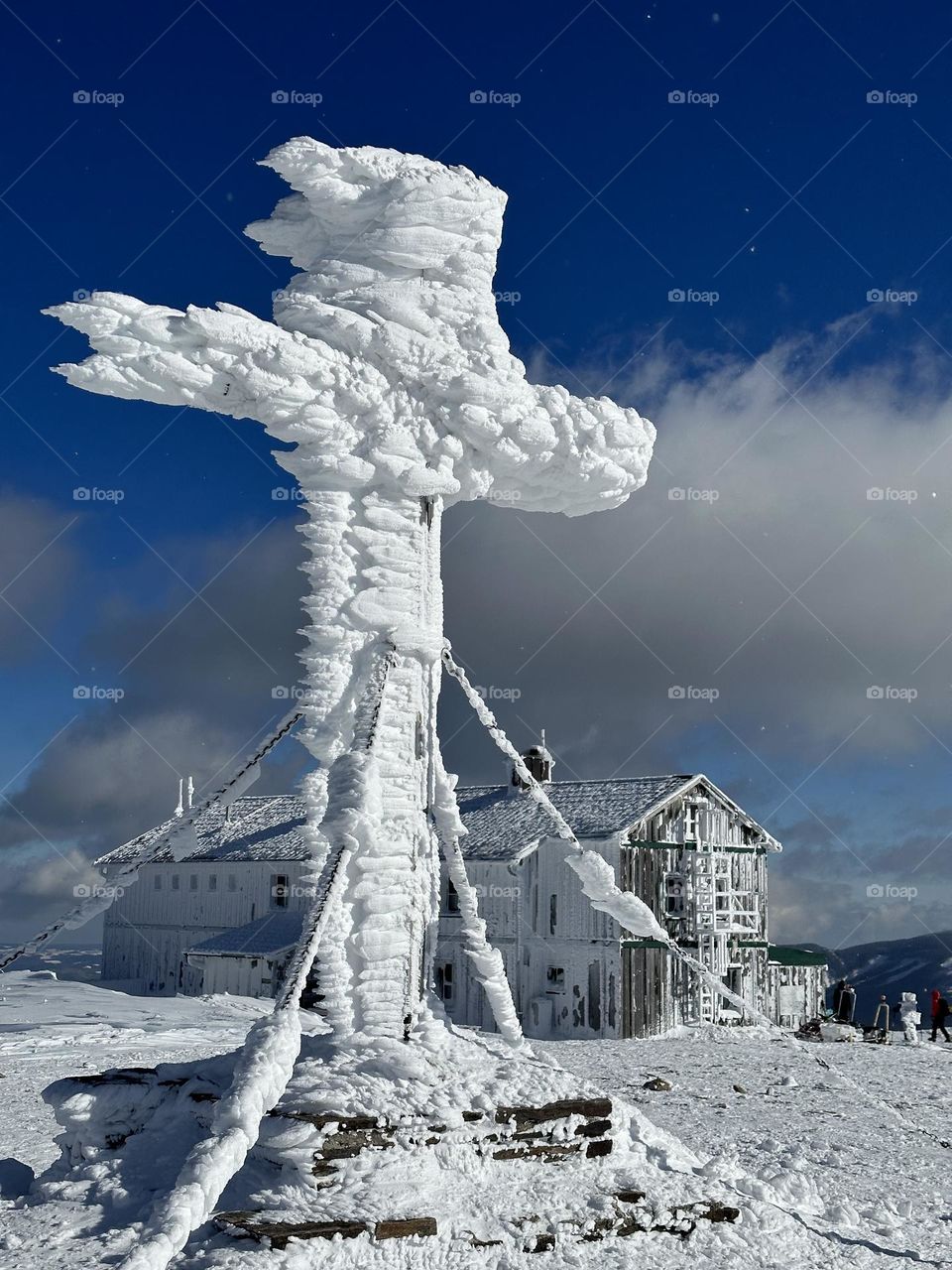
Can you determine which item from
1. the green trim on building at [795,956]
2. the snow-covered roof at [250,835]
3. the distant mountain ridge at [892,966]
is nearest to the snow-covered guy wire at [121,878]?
the snow-covered roof at [250,835]

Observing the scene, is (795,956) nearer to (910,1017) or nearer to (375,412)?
(910,1017)

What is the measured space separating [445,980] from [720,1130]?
650 inches

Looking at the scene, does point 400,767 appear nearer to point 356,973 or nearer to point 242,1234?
point 356,973

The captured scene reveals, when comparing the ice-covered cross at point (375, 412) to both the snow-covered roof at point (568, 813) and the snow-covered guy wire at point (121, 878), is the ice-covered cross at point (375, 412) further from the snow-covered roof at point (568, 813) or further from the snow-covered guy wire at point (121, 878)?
the snow-covered roof at point (568, 813)

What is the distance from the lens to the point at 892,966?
74688mm

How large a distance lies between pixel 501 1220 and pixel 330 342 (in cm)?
520

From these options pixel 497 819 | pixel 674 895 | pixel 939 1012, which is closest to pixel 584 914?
pixel 674 895

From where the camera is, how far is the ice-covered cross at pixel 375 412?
21.9 ft

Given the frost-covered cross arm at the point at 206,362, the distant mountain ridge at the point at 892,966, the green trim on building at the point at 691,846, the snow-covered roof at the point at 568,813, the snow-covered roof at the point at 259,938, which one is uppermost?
the frost-covered cross arm at the point at 206,362

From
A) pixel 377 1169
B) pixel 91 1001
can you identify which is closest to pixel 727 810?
pixel 91 1001

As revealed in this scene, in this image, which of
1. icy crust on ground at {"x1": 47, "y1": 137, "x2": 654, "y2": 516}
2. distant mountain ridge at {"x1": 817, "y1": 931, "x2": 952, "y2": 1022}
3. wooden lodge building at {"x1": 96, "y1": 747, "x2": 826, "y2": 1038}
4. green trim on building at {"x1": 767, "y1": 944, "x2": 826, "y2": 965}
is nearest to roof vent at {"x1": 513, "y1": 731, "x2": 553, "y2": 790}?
wooden lodge building at {"x1": 96, "y1": 747, "x2": 826, "y2": 1038}

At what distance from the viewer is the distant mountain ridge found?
69.4 m

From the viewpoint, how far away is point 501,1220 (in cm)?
593

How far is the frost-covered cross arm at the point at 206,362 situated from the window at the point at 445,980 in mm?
21161
